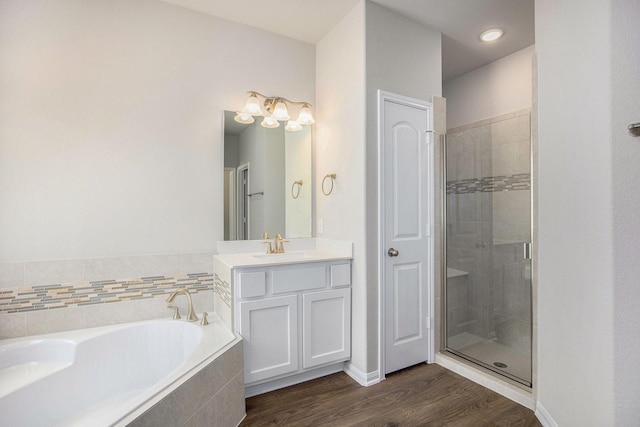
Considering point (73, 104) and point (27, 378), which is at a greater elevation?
point (73, 104)

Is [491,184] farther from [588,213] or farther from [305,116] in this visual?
[305,116]

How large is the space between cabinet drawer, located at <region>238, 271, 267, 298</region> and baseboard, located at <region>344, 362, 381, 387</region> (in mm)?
912

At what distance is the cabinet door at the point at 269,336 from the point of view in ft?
6.90

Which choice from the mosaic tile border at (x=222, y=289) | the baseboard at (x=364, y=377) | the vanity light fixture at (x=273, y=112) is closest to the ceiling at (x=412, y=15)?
the vanity light fixture at (x=273, y=112)

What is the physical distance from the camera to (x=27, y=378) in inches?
67.9

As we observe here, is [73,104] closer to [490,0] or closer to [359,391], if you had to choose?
[359,391]

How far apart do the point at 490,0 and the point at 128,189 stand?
2.88 m

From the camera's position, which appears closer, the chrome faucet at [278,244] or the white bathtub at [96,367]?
the white bathtub at [96,367]

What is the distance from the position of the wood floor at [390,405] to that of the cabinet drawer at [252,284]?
692 millimetres

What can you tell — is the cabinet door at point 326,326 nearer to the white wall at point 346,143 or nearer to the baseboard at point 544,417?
the white wall at point 346,143

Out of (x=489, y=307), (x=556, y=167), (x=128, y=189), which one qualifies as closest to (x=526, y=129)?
(x=556, y=167)

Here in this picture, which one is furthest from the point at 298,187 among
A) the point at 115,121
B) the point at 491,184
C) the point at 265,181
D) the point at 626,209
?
the point at 626,209

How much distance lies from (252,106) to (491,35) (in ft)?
6.90

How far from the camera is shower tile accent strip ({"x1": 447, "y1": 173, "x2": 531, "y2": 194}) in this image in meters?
2.30
